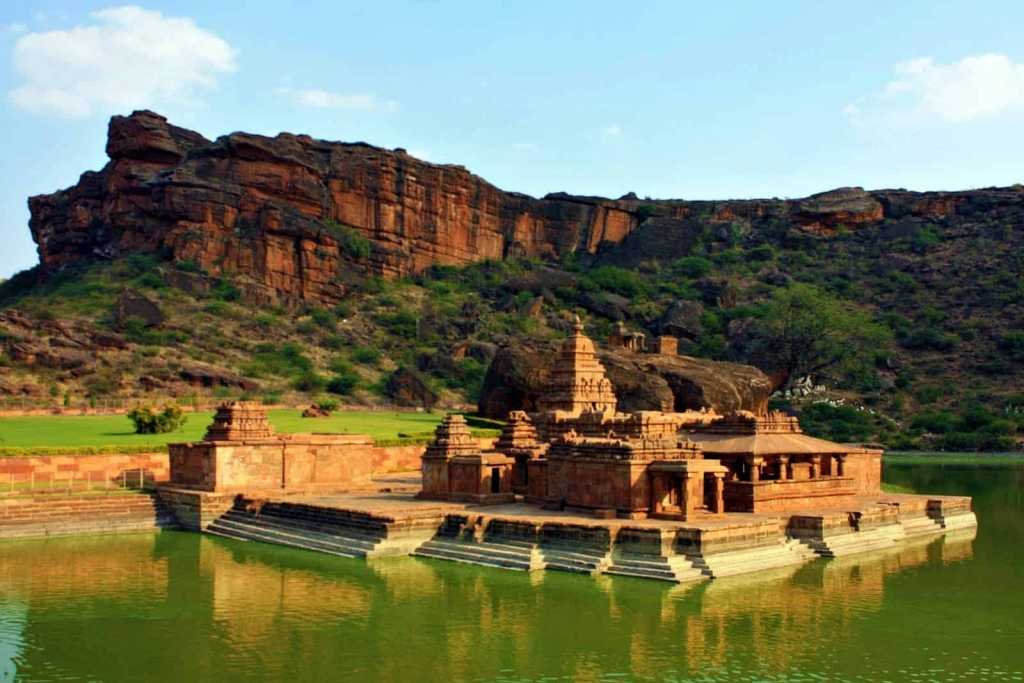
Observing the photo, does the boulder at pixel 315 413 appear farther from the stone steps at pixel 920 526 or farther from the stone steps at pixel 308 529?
the stone steps at pixel 920 526

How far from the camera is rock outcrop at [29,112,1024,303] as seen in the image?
78625 millimetres

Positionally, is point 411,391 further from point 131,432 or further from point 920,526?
point 920,526

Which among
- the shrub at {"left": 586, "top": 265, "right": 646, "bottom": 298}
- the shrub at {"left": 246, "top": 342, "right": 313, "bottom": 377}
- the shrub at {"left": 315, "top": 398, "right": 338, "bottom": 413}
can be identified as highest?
the shrub at {"left": 586, "top": 265, "right": 646, "bottom": 298}

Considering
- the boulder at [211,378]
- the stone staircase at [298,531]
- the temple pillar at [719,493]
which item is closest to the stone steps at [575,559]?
the stone staircase at [298,531]

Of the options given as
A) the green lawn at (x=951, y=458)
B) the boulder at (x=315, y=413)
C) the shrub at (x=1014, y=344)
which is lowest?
the green lawn at (x=951, y=458)

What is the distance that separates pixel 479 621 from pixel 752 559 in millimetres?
6253

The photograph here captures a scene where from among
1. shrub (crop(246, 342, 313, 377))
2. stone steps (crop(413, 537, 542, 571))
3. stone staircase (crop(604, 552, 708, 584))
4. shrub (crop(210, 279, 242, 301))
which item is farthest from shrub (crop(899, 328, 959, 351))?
stone staircase (crop(604, 552, 708, 584))

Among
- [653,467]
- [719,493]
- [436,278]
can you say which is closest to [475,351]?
[436,278]

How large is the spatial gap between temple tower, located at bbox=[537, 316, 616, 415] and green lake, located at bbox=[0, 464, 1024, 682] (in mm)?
14591

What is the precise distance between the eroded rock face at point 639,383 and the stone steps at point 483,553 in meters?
18.5

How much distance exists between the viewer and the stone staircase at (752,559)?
787 inches

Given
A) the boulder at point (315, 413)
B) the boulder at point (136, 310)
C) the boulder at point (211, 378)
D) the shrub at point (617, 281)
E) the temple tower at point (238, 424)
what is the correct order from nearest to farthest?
the temple tower at point (238, 424)
the boulder at point (315, 413)
the boulder at point (211, 378)
the boulder at point (136, 310)
the shrub at point (617, 281)

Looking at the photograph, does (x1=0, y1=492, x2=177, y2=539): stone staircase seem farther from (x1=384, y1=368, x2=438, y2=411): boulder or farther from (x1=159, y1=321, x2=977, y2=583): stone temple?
(x1=384, y1=368, x2=438, y2=411): boulder

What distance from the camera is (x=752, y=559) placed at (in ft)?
69.0
